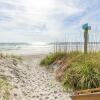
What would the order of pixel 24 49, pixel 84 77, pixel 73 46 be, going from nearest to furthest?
pixel 84 77 → pixel 73 46 → pixel 24 49

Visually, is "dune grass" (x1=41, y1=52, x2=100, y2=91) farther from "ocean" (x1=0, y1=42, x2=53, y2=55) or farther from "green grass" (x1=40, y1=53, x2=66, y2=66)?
"ocean" (x1=0, y1=42, x2=53, y2=55)

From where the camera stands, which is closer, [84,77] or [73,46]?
[84,77]

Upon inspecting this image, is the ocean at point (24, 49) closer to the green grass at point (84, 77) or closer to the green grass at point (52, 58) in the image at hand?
the green grass at point (52, 58)

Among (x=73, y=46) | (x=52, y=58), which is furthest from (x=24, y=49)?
(x=73, y=46)

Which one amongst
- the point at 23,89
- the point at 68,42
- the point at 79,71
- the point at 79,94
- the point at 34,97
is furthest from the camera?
the point at 68,42

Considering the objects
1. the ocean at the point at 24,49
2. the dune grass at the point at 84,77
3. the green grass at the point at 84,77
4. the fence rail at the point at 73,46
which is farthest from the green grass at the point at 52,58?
the ocean at the point at 24,49

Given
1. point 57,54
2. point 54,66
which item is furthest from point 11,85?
point 57,54

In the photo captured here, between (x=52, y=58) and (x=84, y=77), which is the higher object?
(x=52, y=58)

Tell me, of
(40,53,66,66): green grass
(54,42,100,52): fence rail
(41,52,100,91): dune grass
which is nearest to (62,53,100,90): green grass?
(41,52,100,91): dune grass

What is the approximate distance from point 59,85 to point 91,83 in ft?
3.57

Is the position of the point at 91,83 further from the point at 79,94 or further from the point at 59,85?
the point at 79,94

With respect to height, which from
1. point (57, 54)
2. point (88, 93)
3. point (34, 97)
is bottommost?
point (34, 97)

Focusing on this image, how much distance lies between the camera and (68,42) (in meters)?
11.7

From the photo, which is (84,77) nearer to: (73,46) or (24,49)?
(73,46)
